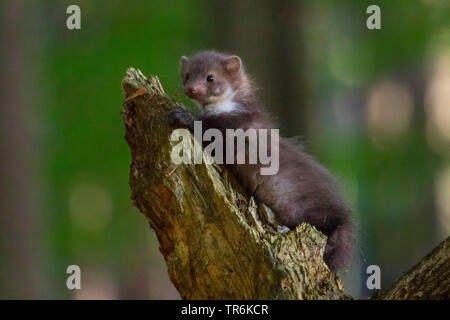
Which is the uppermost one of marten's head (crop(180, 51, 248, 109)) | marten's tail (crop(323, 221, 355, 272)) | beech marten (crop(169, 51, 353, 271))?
marten's head (crop(180, 51, 248, 109))

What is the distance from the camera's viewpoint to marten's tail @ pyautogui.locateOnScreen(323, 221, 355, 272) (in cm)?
741

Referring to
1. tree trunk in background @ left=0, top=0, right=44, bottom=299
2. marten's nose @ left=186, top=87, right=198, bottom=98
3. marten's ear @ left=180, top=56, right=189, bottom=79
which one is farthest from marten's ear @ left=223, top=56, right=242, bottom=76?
tree trunk in background @ left=0, top=0, right=44, bottom=299

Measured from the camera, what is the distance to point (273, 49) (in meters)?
12.9

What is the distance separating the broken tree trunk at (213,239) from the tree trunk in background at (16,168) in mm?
7821

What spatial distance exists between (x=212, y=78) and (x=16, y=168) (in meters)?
6.54

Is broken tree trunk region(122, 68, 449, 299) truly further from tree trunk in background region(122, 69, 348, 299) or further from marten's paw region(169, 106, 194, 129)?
marten's paw region(169, 106, 194, 129)

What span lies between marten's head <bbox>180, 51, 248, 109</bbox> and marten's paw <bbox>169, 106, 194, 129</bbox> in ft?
3.85

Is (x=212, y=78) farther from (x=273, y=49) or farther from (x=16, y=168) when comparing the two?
(x=16, y=168)

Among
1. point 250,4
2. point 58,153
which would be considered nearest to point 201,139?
point 250,4

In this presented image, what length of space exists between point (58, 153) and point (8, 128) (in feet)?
→ 14.9

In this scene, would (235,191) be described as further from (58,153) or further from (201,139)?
(58,153)

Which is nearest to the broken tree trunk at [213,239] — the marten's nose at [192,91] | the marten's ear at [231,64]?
the marten's nose at [192,91]

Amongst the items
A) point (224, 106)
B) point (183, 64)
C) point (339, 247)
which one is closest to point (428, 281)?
point (339, 247)
